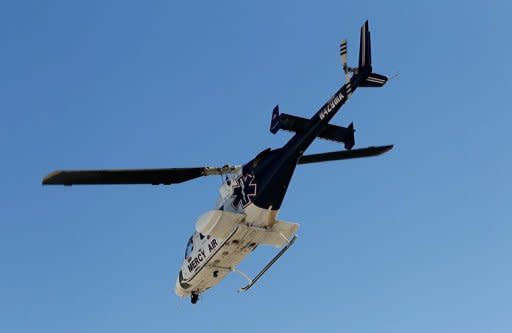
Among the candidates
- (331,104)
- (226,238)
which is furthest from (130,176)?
(331,104)

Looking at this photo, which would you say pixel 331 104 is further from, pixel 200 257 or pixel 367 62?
pixel 200 257

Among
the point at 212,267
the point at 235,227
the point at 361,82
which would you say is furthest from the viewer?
the point at 212,267

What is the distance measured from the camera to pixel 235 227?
1602 inches

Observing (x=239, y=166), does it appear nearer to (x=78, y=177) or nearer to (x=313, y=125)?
(x=313, y=125)

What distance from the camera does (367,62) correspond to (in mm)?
38250

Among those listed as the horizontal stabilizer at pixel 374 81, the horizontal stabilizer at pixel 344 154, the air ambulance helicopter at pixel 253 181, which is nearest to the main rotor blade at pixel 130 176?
the air ambulance helicopter at pixel 253 181

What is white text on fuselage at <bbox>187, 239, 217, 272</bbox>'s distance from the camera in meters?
42.4

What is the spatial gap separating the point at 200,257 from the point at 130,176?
6236 mm

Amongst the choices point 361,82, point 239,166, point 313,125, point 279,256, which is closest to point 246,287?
point 279,256

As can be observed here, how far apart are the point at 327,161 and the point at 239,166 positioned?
19.1ft

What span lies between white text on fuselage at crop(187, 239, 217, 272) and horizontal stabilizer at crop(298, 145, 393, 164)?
23.1 feet

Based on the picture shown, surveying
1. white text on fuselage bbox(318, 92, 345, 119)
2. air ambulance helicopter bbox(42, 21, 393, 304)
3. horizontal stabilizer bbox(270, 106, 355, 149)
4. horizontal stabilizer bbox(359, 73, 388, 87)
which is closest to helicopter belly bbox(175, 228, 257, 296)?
air ambulance helicopter bbox(42, 21, 393, 304)

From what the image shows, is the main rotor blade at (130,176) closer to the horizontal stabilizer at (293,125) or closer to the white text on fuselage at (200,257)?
the white text on fuselage at (200,257)

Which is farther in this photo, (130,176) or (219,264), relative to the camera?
(219,264)
